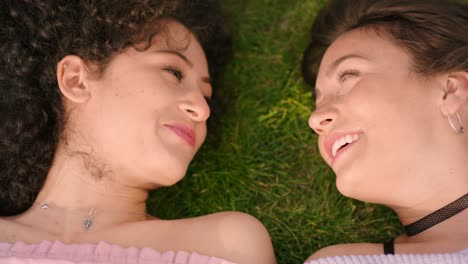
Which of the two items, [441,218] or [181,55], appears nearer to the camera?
[441,218]

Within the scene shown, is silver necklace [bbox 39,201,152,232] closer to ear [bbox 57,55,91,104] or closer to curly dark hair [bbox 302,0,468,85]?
ear [bbox 57,55,91,104]

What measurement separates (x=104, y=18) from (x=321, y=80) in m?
1.20

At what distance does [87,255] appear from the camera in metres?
2.72

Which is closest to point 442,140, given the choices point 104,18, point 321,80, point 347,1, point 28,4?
point 321,80

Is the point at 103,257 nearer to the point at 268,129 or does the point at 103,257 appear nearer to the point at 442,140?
the point at 268,129

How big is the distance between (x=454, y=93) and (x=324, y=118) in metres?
0.61

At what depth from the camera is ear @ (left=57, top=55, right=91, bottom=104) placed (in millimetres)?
2947

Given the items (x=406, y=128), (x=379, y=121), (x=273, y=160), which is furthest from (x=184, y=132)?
(x=406, y=128)

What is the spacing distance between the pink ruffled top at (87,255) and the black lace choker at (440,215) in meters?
0.94

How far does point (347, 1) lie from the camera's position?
322cm

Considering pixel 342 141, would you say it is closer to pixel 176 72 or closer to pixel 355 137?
pixel 355 137

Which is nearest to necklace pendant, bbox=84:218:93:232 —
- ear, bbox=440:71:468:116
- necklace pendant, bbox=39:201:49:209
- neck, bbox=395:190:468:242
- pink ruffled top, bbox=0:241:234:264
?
pink ruffled top, bbox=0:241:234:264

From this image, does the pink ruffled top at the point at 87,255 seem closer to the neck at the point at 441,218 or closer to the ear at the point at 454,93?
the neck at the point at 441,218

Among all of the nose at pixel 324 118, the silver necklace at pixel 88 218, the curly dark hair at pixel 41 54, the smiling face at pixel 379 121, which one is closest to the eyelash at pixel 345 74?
the smiling face at pixel 379 121
